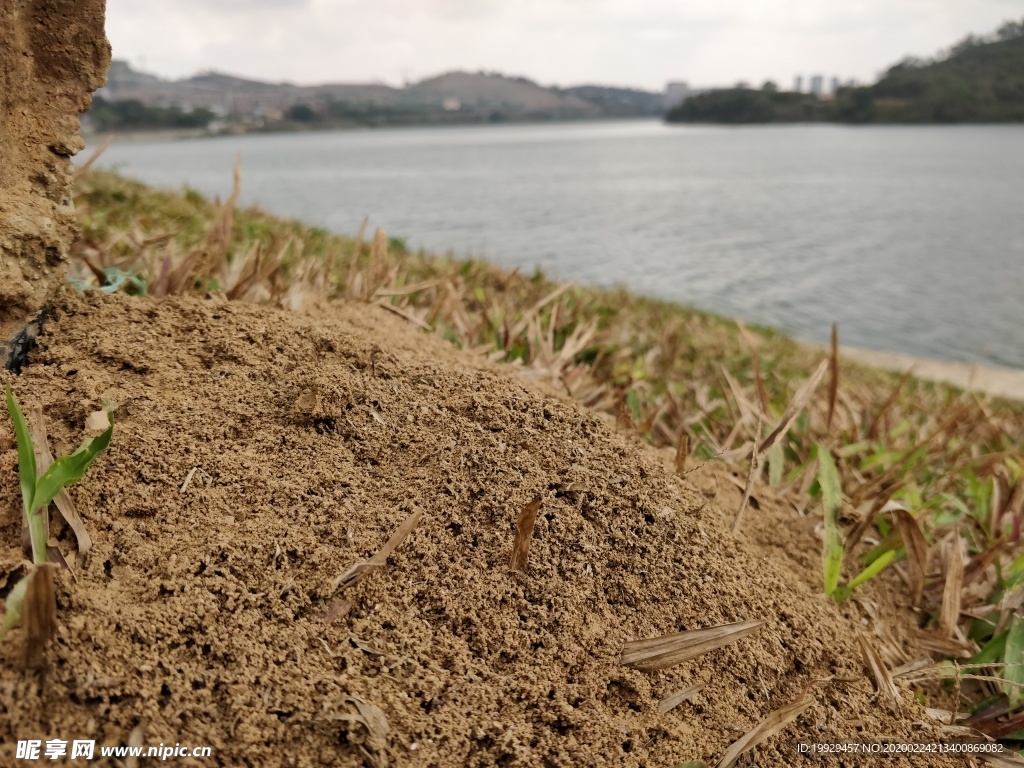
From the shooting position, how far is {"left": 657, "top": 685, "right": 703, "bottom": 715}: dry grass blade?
1090 millimetres

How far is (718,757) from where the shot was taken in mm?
1064

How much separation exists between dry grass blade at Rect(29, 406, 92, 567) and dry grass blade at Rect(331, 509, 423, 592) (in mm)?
370

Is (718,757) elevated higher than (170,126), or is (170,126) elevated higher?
(170,126)

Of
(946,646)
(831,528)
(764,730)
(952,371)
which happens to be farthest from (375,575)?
(952,371)

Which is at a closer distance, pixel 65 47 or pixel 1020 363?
pixel 65 47

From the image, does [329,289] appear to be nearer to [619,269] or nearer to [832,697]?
[832,697]

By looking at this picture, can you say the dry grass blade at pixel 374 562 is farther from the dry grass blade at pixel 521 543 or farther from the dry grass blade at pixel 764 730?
the dry grass blade at pixel 764 730

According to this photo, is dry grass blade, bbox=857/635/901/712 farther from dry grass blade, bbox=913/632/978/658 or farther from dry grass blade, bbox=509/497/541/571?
dry grass blade, bbox=509/497/541/571

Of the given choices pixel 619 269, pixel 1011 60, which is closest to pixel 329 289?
pixel 619 269

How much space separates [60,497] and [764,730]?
113cm

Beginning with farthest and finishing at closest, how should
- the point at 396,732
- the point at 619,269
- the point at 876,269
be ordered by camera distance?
the point at 876,269 → the point at 619,269 → the point at 396,732

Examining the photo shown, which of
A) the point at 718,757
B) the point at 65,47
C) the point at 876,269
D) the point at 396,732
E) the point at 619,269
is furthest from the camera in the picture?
the point at 876,269

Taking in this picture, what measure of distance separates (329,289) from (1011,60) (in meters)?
118

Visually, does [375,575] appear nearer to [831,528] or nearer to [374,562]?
[374,562]
